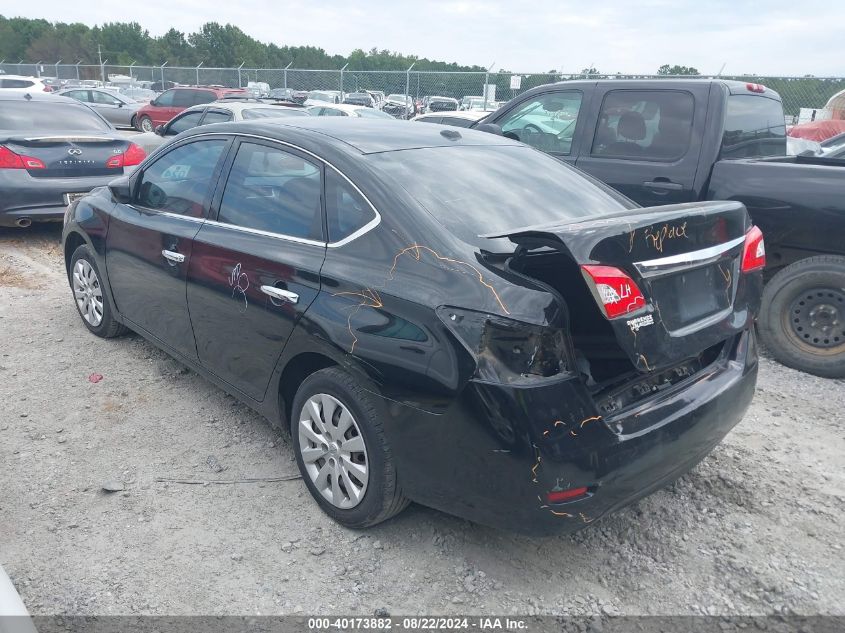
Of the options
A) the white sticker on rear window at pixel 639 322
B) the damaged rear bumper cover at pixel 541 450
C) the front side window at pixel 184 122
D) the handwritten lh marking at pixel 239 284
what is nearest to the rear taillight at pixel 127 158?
the front side window at pixel 184 122

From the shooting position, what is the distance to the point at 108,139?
303 inches

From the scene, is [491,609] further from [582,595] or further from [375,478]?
[375,478]

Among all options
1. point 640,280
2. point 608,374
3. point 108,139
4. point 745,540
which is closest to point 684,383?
point 608,374

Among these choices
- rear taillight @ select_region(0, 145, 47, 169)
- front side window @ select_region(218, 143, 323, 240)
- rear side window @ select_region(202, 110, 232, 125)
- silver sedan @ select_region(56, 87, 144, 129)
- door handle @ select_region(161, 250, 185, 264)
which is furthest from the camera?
silver sedan @ select_region(56, 87, 144, 129)

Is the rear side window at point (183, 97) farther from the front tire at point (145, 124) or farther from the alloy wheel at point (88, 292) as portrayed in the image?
the alloy wheel at point (88, 292)

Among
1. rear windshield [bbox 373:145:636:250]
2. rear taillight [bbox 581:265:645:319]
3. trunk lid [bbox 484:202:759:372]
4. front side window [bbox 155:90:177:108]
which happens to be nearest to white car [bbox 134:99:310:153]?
rear windshield [bbox 373:145:636:250]

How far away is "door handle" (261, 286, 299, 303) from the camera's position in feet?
9.89

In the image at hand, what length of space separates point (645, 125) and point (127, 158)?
5656 mm

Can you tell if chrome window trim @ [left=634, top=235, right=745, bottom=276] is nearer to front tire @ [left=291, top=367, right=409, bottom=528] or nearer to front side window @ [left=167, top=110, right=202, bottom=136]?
front tire @ [left=291, top=367, right=409, bottom=528]

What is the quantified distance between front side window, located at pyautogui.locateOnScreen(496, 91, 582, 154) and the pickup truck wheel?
2035 mm

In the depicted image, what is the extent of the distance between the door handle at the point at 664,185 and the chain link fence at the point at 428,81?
4.88 meters

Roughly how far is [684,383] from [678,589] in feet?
2.65

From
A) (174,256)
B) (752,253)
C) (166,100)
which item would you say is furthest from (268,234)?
(166,100)

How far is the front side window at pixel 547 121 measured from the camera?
5820 mm
